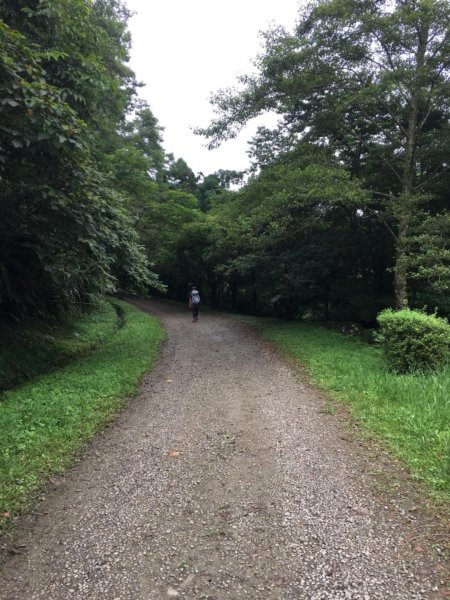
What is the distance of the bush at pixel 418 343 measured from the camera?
666 cm

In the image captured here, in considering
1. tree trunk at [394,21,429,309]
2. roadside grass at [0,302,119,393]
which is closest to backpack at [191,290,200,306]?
roadside grass at [0,302,119,393]

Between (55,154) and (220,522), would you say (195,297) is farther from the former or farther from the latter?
(220,522)

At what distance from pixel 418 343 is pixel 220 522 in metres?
5.10

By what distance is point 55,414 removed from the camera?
5.10m

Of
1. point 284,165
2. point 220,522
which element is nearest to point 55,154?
point 220,522

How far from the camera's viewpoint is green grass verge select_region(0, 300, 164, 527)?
3.57 metres

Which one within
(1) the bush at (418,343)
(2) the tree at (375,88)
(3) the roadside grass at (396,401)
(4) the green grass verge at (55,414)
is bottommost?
(4) the green grass verge at (55,414)

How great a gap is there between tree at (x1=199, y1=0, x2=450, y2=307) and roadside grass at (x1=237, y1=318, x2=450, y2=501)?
3874mm

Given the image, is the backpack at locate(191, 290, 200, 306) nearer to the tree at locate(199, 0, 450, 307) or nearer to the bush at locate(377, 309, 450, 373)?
the tree at locate(199, 0, 450, 307)

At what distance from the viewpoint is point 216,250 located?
20016mm

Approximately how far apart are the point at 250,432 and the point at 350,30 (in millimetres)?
11245

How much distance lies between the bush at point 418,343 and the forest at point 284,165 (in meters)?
1.61

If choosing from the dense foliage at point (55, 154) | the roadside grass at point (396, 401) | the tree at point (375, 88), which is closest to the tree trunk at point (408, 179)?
the tree at point (375, 88)

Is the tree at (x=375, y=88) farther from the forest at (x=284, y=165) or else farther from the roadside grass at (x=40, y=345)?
the roadside grass at (x=40, y=345)
